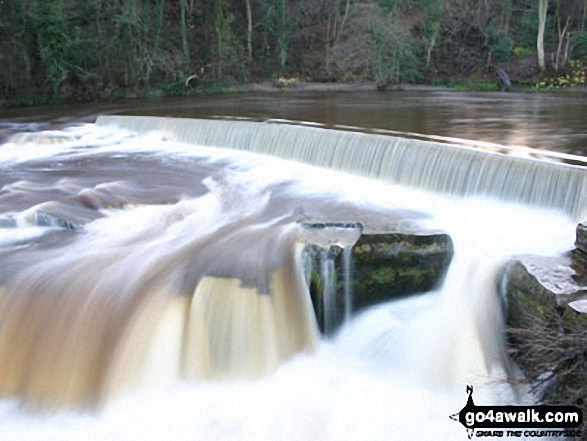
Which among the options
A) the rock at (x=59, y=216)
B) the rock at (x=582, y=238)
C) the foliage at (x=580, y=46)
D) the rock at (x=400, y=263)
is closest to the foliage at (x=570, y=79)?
the foliage at (x=580, y=46)

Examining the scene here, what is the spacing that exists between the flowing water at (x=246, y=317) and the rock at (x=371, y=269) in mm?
140

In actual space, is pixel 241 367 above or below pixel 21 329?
below

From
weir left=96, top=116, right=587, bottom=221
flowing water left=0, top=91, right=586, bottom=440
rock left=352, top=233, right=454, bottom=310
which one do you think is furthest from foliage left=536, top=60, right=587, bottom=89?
rock left=352, top=233, right=454, bottom=310

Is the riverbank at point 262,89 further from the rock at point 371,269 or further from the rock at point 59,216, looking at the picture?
the rock at point 371,269

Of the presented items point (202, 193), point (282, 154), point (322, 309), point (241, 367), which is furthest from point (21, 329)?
point (282, 154)

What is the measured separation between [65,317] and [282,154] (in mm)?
7132

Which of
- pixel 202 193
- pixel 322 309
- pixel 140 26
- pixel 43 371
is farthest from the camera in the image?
pixel 140 26

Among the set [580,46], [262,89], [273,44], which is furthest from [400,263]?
[273,44]

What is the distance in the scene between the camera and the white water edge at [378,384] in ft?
18.9

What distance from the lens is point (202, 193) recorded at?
10328 mm

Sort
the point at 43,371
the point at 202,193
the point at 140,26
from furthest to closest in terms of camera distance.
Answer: the point at 140,26
the point at 202,193
the point at 43,371

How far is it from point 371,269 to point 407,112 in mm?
9931

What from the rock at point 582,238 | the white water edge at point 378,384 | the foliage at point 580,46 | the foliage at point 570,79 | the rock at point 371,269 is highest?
the foliage at point 580,46

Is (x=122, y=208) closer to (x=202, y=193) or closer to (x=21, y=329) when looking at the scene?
(x=202, y=193)
